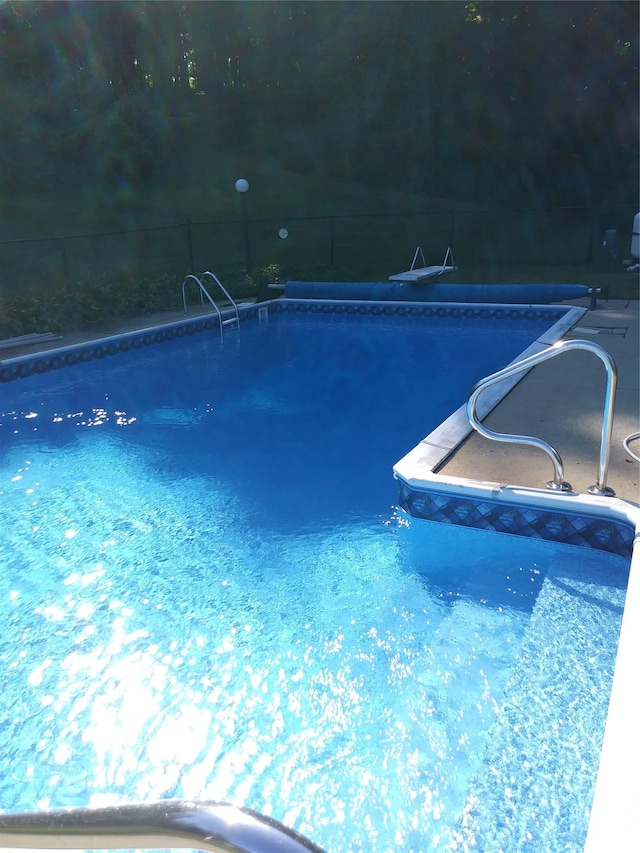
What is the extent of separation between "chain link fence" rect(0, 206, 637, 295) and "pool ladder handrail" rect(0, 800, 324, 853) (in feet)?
38.4

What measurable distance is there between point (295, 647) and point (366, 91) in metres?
18.4

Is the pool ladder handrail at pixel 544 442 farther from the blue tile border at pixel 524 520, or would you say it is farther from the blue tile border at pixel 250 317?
the blue tile border at pixel 250 317

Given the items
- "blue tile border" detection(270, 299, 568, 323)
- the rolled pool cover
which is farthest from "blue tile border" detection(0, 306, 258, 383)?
the rolled pool cover

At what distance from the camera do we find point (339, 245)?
17.0 meters

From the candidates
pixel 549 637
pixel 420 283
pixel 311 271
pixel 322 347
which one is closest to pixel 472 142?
pixel 311 271

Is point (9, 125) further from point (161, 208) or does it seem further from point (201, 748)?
point (201, 748)

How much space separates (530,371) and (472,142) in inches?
524

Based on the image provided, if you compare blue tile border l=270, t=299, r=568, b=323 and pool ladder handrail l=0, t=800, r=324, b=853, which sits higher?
pool ladder handrail l=0, t=800, r=324, b=853

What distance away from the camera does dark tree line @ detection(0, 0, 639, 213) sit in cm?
1551

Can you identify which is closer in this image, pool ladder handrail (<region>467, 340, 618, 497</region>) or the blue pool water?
the blue pool water

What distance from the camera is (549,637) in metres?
3.23

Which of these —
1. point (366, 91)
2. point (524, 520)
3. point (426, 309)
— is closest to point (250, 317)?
point (426, 309)

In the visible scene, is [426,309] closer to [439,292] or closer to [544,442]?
[439,292]

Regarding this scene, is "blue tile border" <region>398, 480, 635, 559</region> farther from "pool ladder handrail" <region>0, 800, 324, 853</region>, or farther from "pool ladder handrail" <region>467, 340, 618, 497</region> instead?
"pool ladder handrail" <region>0, 800, 324, 853</region>
